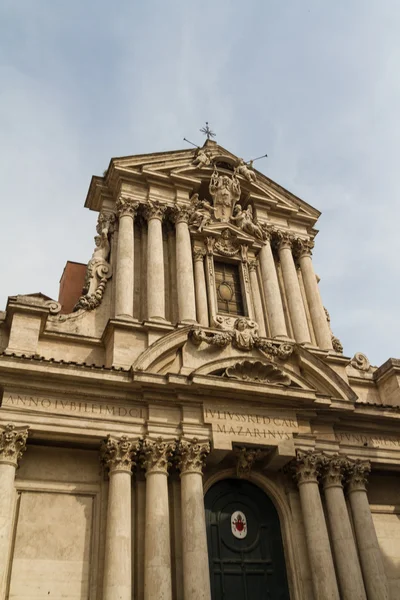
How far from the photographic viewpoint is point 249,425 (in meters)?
13.2

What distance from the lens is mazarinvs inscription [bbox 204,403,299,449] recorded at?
1290cm

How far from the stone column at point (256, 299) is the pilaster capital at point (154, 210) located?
293cm

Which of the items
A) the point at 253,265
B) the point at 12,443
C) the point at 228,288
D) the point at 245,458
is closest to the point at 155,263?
the point at 228,288

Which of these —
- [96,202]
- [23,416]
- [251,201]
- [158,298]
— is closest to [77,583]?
[23,416]

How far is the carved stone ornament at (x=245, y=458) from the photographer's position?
13109 millimetres

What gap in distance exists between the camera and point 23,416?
11680mm

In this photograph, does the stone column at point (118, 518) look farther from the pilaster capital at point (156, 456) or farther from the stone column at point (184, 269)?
the stone column at point (184, 269)

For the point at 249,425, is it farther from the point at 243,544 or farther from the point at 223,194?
the point at 223,194

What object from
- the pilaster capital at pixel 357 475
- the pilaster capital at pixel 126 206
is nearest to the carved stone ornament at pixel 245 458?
the pilaster capital at pixel 357 475

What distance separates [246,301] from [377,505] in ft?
19.9

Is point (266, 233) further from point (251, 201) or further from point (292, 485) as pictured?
point (292, 485)

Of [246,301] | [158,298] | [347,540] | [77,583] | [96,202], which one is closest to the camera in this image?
[77,583]

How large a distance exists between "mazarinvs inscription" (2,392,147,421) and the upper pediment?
711 cm

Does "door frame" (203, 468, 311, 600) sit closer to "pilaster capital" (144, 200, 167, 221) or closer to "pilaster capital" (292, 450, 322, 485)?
"pilaster capital" (292, 450, 322, 485)
